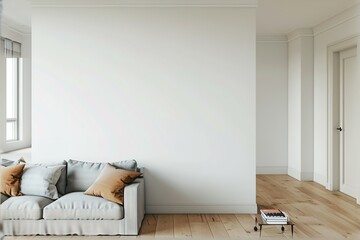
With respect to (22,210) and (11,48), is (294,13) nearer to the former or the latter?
(11,48)

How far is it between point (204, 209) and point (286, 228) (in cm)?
107

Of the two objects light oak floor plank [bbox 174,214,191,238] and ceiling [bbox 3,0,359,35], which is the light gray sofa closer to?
light oak floor plank [bbox 174,214,191,238]

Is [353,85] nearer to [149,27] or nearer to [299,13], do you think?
[299,13]

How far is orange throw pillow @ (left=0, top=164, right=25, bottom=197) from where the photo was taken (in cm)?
409

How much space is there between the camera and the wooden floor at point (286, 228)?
3975 millimetres

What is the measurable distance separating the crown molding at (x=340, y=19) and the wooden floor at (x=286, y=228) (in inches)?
108

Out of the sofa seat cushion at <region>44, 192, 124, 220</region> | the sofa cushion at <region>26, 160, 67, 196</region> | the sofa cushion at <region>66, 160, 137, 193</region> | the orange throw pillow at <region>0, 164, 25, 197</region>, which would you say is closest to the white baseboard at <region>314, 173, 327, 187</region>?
the sofa cushion at <region>66, 160, 137, 193</region>

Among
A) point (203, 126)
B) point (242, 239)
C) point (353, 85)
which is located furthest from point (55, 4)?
point (353, 85)

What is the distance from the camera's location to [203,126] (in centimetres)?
481

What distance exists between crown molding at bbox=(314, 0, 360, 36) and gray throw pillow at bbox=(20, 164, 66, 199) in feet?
15.4

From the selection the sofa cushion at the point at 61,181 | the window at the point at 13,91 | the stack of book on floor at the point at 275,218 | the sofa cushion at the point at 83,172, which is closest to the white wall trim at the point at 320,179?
the stack of book on floor at the point at 275,218

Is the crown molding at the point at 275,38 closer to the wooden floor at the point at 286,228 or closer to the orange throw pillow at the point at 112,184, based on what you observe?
the wooden floor at the point at 286,228

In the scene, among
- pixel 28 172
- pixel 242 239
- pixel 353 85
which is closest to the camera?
pixel 242 239

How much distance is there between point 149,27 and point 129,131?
1.37 m
